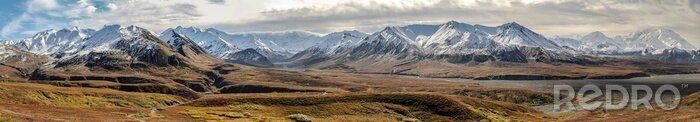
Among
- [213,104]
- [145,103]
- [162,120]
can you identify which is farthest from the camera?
[145,103]

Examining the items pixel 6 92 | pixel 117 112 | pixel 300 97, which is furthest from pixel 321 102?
pixel 6 92

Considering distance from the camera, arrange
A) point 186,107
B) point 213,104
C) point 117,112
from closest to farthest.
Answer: point 117,112
point 186,107
point 213,104

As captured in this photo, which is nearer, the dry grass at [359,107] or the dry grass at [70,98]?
the dry grass at [359,107]

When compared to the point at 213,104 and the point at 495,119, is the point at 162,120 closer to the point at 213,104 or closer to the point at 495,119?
the point at 213,104

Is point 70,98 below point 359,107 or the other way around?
the other way around

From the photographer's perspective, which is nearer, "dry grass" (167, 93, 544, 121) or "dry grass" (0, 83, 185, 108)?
"dry grass" (167, 93, 544, 121)

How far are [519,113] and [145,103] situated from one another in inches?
3937

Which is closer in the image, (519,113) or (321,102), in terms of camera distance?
(321,102)

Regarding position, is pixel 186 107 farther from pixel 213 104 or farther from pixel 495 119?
pixel 495 119

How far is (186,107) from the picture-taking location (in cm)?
11156

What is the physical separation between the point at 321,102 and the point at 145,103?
76.1 metres

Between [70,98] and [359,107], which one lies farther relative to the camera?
[70,98]

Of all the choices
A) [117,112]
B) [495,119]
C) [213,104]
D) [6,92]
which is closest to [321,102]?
[213,104]

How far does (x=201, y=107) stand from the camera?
375 ft
